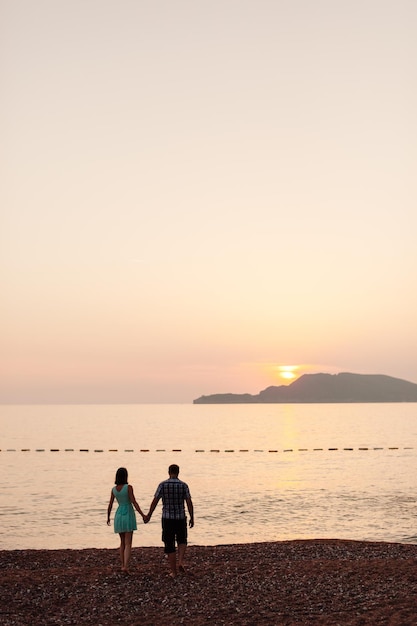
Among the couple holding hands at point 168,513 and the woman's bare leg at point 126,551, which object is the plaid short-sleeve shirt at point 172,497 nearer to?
the couple holding hands at point 168,513

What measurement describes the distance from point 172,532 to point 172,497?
771mm

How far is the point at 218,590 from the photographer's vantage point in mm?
15406

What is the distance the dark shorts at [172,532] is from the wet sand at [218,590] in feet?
2.36

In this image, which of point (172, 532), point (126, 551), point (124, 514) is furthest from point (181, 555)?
point (124, 514)

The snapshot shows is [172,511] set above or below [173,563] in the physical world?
above

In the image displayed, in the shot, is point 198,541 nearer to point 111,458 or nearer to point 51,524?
point 51,524

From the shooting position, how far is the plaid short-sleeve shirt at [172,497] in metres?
16.6

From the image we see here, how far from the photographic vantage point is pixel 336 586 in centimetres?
1541

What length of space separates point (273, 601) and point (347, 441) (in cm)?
11965

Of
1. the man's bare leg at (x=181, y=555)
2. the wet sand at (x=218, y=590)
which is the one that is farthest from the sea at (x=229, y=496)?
the man's bare leg at (x=181, y=555)

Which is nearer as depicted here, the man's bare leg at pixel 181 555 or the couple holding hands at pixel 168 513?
the couple holding hands at pixel 168 513

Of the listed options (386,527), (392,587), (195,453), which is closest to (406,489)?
(386,527)

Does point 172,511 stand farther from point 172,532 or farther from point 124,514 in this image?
point 124,514

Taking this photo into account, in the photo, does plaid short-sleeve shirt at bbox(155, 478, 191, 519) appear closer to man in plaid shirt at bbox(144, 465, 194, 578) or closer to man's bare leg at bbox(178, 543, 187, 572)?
man in plaid shirt at bbox(144, 465, 194, 578)
